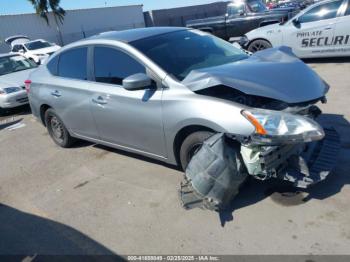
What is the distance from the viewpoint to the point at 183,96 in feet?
11.8

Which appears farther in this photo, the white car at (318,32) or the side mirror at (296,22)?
the side mirror at (296,22)

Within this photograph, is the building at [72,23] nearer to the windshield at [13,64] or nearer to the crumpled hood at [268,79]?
the windshield at [13,64]

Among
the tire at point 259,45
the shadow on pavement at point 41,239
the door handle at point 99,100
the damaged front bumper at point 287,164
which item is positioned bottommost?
the shadow on pavement at point 41,239

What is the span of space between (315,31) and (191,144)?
6.68 meters

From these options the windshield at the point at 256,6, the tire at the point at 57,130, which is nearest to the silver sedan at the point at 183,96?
the tire at the point at 57,130

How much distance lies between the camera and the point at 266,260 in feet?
9.01

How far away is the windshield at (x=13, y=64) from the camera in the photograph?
1052 centimetres

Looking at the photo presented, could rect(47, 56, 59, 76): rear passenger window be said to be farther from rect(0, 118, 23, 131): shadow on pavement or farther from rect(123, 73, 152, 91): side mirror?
rect(0, 118, 23, 131): shadow on pavement

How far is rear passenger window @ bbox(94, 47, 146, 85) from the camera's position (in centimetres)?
412

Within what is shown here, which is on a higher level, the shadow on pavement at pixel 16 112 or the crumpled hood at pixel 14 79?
the crumpled hood at pixel 14 79

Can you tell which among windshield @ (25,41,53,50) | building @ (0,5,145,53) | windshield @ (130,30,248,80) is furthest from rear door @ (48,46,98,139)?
building @ (0,5,145,53)

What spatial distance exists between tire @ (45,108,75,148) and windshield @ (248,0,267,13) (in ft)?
33.1

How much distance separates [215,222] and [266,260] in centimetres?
67

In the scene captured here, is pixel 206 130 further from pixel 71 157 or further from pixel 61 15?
pixel 61 15
